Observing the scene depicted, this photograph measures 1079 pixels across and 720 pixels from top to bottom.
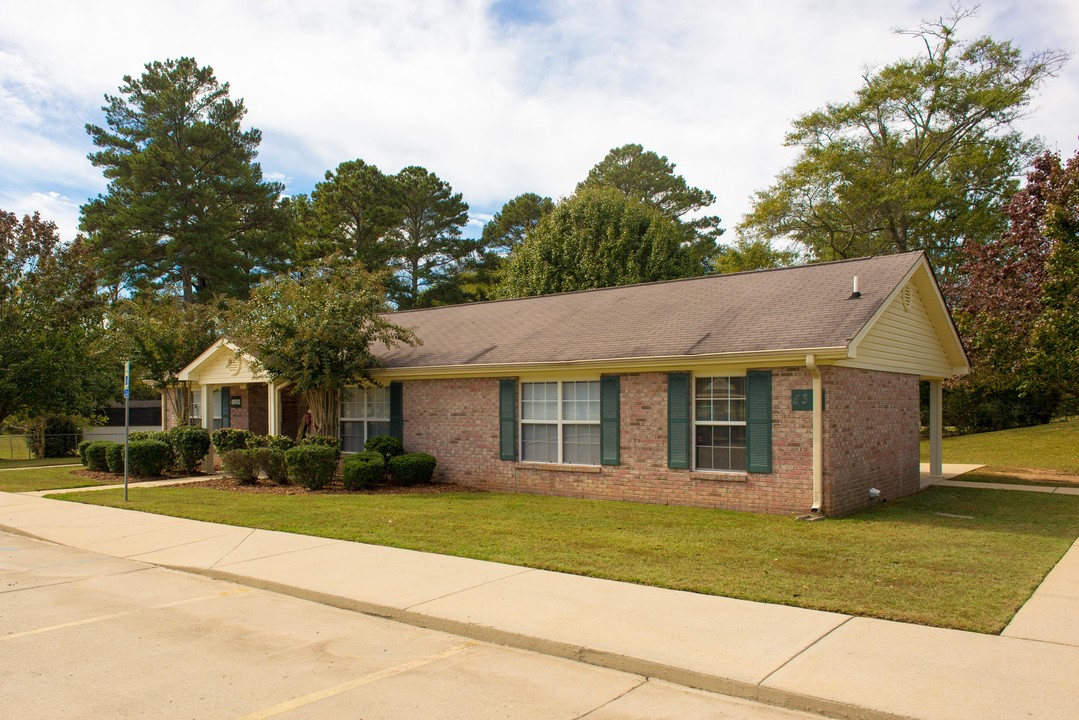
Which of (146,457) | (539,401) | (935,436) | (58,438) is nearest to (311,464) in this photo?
(539,401)

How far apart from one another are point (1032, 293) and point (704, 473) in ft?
46.8

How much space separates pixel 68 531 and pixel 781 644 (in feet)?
34.8

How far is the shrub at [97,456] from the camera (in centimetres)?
2038

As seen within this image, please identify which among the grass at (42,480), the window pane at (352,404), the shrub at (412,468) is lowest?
the grass at (42,480)

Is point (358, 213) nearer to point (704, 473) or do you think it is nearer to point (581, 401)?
point (581, 401)

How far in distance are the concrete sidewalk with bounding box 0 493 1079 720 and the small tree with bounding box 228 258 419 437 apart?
7554 millimetres

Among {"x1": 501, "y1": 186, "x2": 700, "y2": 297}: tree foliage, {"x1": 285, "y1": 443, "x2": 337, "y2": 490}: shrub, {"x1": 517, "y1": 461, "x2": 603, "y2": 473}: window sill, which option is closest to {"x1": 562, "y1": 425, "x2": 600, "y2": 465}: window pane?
{"x1": 517, "y1": 461, "x2": 603, "y2": 473}: window sill

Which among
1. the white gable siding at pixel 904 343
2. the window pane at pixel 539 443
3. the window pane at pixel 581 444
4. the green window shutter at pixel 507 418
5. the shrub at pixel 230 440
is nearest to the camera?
the white gable siding at pixel 904 343

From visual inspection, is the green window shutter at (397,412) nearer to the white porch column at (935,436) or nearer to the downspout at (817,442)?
the downspout at (817,442)

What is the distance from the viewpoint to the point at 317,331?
54.7ft

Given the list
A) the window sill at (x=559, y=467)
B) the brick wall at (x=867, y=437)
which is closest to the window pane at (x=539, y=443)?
the window sill at (x=559, y=467)

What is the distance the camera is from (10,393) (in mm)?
25438

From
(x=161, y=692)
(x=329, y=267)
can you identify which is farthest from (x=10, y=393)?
(x=161, y=692)

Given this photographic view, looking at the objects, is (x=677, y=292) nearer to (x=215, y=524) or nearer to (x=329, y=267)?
(x=329, y=267)
